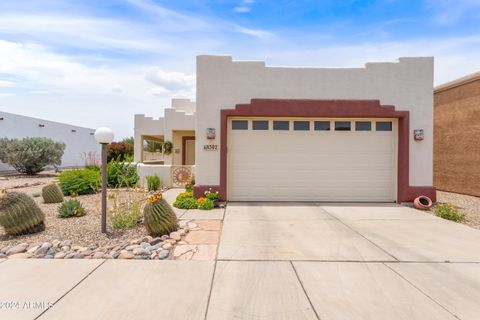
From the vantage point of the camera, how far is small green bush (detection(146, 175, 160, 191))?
12172 millimetres

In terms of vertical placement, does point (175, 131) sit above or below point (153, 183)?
above

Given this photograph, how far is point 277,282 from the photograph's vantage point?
393 centimetres

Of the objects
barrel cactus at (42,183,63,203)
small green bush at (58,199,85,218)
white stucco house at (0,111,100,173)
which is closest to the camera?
small green bush at (58,199,85,218)

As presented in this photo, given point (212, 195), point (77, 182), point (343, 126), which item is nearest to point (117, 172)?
→ point (77, 182)

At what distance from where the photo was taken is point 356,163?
9.84 metres

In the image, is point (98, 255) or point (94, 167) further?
point (94, 167)

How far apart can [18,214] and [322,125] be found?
894cm

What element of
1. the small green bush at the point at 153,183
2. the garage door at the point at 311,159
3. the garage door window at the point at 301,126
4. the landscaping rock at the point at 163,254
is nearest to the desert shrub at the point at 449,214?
the garage door at the point at 311,159

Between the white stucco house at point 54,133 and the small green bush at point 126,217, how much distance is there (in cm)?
1350

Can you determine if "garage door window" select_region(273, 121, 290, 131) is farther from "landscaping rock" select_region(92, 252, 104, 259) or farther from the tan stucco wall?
"landscaping rock" select_region(92, 252, 104, 259)

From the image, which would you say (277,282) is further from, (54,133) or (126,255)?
(54,133)

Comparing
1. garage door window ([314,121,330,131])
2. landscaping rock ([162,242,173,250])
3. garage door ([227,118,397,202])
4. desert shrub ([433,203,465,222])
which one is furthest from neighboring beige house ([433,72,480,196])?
landscaping rock ([162,242,173,250])

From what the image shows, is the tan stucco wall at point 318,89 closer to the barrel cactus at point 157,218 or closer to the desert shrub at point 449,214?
the desert shrub at point 449,214

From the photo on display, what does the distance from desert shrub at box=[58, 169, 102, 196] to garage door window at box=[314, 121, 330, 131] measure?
8.36 metres
